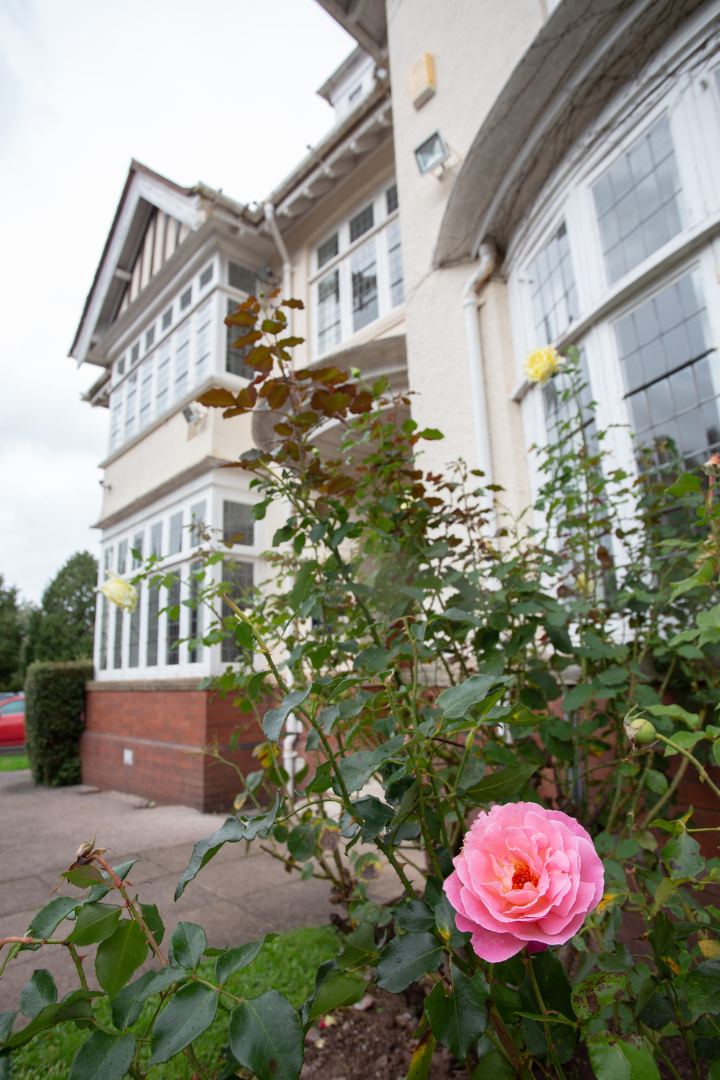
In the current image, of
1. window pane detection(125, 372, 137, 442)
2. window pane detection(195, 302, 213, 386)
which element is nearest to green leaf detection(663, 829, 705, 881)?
window pane detection(195, 302, 213, 386)

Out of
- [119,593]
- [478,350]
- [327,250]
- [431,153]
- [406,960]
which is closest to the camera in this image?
[406,960]

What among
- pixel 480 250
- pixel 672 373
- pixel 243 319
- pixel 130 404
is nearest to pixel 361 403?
pixel 243 319

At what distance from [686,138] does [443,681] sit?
2805mm

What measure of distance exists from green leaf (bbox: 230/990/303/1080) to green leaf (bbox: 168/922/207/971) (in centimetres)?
8

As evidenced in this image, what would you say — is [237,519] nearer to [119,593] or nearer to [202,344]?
[202,344]

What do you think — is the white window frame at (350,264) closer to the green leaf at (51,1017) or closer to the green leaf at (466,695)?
the green leaf at (466,695)

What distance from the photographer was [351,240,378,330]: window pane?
20.7 feet

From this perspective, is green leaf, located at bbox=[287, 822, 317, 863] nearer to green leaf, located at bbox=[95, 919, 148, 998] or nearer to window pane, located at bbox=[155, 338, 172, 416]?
green leaf, located at bbox=[95, 919, 148, 998]

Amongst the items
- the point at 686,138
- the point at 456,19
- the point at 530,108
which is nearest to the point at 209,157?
the point at 456,19

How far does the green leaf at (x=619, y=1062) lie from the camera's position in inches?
26.0

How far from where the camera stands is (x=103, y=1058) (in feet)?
2.07

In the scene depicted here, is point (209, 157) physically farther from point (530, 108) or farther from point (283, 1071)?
point (283, 1071)

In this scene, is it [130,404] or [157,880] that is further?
[130,404]

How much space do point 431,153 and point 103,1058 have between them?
503 centimetres
